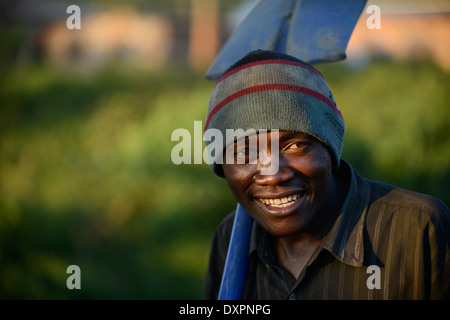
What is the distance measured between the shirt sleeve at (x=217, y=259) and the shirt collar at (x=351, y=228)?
1.04 ft

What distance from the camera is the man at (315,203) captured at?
1.62 metres

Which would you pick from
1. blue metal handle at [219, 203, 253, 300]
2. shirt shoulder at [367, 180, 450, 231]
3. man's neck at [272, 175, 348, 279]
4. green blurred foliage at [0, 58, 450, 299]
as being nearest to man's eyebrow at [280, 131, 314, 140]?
man's neck at [272, 175, 348, 279]

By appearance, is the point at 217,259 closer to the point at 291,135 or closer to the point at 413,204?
the point at 291,135

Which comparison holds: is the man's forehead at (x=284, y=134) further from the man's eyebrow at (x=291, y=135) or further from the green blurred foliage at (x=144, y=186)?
the green blurred foliage at (x=144, y=186)

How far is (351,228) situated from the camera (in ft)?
5.71

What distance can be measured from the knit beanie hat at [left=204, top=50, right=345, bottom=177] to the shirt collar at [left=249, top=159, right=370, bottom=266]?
145 mm

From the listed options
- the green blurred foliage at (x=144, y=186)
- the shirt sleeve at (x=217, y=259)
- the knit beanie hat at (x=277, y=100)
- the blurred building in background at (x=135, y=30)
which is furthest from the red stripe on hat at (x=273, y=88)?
the blurred building in background at (x=135, y=30)

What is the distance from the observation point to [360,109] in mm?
6430

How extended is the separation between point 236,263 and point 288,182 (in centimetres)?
47

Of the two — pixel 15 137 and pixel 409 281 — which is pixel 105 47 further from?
pixel 409 281

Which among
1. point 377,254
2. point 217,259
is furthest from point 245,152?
point 217,259

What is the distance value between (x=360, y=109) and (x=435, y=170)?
54.5 inches

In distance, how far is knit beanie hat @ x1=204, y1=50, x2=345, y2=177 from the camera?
5.41ft
